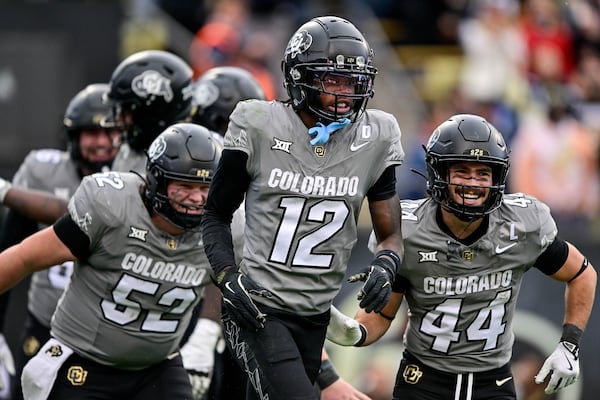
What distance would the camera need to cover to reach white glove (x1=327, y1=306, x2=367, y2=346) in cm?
532

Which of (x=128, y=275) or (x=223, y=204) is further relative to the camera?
(x=128, y=275)

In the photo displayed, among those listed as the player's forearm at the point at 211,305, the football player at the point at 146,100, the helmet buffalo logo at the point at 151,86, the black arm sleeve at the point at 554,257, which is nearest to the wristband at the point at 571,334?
the black arm sleeve at the point at 554,257

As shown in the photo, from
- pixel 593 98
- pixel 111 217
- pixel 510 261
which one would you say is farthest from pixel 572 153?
pixel 111 217

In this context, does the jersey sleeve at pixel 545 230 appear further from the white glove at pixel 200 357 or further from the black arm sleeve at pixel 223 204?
the white glove at pixel 200 357

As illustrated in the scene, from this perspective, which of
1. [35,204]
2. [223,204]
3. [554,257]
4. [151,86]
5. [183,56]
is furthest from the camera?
[183,56]

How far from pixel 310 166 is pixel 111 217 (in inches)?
40.6

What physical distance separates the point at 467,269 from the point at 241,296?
119 centimetres

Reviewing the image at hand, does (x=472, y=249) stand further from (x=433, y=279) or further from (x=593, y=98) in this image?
(x=593, y=98)

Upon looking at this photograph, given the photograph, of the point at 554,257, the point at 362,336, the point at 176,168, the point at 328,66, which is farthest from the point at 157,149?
the point at 554,257

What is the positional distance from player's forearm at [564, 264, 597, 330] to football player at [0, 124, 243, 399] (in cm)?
164

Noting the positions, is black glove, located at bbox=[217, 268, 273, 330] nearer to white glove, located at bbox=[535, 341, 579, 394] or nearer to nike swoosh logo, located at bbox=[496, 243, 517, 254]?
nike swoosh logo, located at bbox=[496, 243, 517, 254]

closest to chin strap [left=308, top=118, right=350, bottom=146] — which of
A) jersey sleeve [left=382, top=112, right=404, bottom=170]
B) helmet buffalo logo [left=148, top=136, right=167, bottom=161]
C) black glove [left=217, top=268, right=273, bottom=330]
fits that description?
jersey sleeve [left=382, top=112, right=404, bottom=170]

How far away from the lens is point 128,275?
566cm

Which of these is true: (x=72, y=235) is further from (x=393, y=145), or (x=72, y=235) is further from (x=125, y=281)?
(x=393, y=145)
